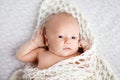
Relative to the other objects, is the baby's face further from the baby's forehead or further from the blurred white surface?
the blurred white surface

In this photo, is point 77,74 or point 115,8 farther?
point 115,8

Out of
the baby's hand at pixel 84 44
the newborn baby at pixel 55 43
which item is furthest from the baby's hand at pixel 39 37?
the baby's hand at pixel 84 44

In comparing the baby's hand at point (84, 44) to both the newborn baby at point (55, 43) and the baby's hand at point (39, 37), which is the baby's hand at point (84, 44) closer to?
the newborn baby at point (55, 43)

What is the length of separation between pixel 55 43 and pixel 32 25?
0.20 m

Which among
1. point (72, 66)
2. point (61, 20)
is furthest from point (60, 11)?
point (72, 66)

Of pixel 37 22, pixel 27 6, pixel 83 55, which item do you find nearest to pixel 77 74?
pixel 83 55

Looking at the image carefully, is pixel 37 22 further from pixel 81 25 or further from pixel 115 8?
pixel 115 8

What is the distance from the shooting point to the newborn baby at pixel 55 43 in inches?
52.9

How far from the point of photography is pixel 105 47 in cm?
145

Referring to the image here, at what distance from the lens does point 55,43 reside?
1352 mm

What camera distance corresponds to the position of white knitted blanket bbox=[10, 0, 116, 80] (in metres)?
1.30

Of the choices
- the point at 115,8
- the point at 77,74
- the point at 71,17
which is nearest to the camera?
the point at 77,74

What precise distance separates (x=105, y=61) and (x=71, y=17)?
10.0 inches

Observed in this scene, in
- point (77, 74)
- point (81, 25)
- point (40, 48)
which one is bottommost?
point (77, 74)
